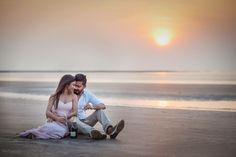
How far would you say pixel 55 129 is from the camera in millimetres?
4574

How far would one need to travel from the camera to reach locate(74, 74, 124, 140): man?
452 cm

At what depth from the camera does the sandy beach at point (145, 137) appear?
3.95 m

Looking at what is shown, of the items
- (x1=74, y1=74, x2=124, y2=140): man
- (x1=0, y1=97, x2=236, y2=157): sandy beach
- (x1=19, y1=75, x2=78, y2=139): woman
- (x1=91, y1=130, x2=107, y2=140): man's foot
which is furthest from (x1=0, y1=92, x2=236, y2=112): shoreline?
(x1=91, y1=130, x2=107, y2=140): man's foot

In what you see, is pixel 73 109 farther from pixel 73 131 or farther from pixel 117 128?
pixel 117 128

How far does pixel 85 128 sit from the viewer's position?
459 centimetres

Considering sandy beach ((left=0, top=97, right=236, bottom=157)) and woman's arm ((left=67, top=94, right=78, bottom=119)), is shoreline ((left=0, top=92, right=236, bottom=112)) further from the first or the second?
woman's arm ((left=67, top=94, right=78, bottom=119))

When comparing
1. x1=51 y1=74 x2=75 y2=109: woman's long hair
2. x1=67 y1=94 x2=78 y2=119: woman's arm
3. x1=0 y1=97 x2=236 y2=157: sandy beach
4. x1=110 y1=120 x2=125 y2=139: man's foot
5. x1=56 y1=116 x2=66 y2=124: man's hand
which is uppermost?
Result: x1=51 y1=74 x2=75 y2=109: woman's long hair

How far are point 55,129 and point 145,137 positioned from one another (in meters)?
0.81

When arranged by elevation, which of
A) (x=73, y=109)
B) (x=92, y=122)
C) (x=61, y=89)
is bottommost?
(x=92, y=122)

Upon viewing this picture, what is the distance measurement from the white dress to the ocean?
1.53 m

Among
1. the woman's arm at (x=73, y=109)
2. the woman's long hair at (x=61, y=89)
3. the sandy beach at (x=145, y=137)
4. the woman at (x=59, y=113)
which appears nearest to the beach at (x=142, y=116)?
the sandy beach at (x=145, y=137)

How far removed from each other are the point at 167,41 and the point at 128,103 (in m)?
1.48

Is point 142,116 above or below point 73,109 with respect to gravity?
below

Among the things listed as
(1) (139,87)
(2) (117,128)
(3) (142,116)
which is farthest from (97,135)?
(1) (139,87)
